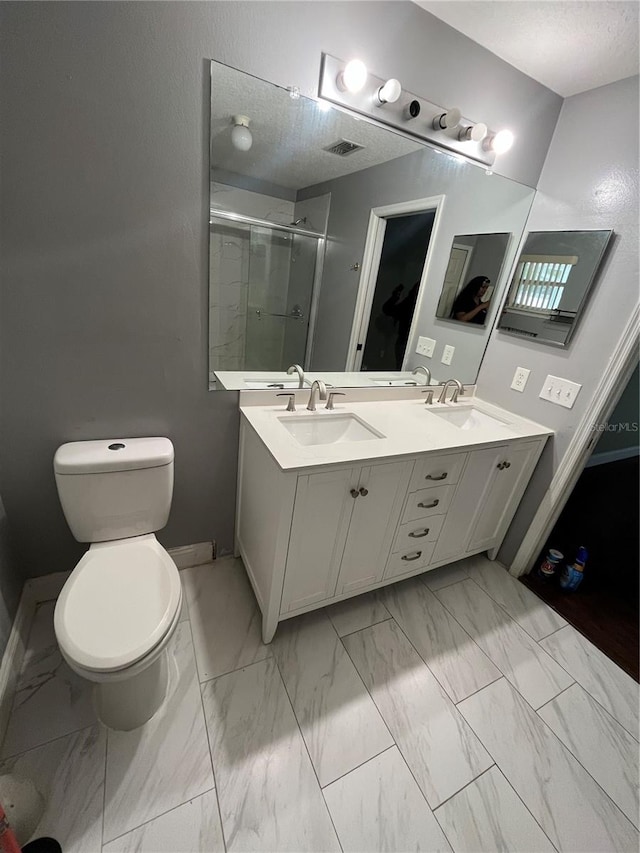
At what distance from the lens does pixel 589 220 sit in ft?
5.11

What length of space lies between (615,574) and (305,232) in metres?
2.55

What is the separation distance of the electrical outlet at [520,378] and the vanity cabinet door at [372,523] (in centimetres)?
98

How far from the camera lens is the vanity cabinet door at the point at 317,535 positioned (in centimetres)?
119

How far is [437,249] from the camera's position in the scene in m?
1.80

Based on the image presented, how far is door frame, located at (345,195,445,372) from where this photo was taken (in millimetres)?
1655

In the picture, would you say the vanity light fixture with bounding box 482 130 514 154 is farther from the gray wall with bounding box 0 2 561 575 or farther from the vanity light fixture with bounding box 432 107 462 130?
the vanity light fixture with bounding box 432 107 462 130

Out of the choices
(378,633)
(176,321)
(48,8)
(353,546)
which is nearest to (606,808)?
(378,633)

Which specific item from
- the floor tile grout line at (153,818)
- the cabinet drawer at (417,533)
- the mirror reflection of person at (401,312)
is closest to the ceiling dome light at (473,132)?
the mirror reflection of person at (401,312)

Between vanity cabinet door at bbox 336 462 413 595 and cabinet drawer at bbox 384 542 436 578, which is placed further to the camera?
cabinet drawer at bbox 384 542 436 578

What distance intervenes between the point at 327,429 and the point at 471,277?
1192 mm

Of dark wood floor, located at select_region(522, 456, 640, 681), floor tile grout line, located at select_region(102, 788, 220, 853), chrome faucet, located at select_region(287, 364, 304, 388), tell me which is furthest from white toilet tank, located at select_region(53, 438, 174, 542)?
dark wood floor, located at select_region(522, 456, 640, 681)

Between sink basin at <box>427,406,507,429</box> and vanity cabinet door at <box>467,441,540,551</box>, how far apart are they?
24 centimetres

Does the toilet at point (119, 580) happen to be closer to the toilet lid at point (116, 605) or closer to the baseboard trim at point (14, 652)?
the toilet lid at point (116, 605)

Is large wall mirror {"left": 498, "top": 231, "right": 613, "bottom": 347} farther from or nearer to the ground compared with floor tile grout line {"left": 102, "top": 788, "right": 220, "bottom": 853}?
farther from the ground
